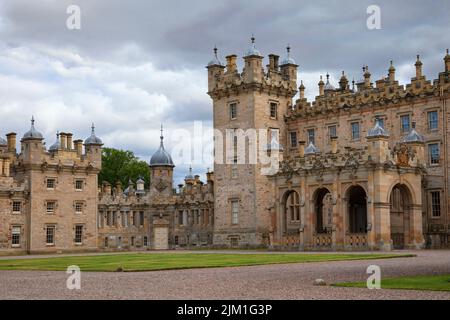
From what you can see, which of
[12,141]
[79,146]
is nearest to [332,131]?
[79,146]

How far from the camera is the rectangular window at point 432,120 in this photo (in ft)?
166

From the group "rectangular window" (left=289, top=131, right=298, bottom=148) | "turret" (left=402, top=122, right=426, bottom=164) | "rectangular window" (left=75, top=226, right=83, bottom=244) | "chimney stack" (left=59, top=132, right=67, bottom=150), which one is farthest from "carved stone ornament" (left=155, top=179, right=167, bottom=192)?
"turret" (left=402, top=122, right=426, bottom=164)

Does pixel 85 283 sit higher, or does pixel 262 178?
pixel 262 178

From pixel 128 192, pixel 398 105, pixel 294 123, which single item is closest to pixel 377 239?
pixel 398 105

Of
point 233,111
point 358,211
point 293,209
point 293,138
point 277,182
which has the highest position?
point 233,111

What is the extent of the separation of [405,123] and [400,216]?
23.6 ft

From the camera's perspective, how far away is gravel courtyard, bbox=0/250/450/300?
16000 mm

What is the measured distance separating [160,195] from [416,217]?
26.0m

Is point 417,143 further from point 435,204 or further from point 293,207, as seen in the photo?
point 293,207

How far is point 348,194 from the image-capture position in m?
45.7

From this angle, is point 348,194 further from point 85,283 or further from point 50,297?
point 50,297

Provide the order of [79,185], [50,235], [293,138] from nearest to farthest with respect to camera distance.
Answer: [50,235], [293,138], [79,185]

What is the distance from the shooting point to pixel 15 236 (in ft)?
184

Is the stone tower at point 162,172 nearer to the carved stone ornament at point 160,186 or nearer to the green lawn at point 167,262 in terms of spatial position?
the carved stone ornament at point 160,186
